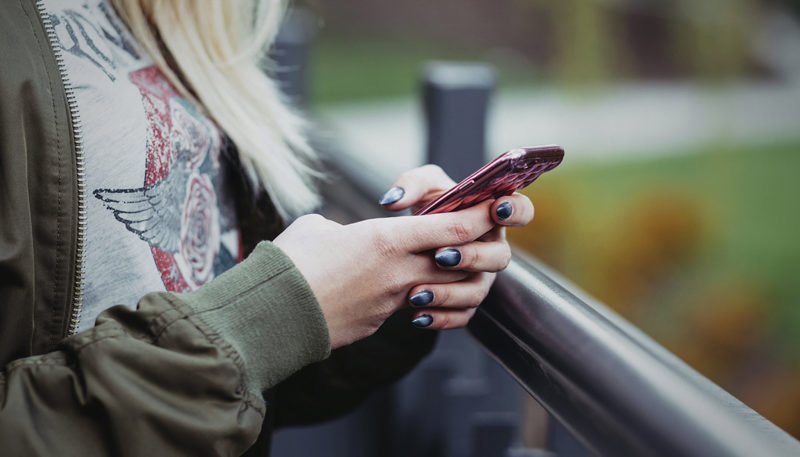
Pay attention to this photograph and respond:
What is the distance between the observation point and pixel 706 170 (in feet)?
29.2

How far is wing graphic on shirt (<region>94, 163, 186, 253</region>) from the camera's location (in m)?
0.91

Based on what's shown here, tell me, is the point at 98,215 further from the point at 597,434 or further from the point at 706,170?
the point at 706,170

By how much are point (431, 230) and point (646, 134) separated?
9552 millimetres

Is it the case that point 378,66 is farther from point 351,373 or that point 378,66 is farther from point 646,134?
point 351,373

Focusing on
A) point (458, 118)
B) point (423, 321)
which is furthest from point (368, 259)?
point (458, 118)

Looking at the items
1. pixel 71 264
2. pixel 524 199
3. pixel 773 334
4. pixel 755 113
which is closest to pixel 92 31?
pixel 71 264

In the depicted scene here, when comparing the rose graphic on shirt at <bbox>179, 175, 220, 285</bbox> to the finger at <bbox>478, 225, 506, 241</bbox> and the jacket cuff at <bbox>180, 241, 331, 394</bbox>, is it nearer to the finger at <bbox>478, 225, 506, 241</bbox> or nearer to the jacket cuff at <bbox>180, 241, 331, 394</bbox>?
the jacket cuff at <bbox>180, 241, 331, 394</bbox>

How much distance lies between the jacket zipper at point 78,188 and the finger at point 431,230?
1.07 ft

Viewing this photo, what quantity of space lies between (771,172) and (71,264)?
9.92m

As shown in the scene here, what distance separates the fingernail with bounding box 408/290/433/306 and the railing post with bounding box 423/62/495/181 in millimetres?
987

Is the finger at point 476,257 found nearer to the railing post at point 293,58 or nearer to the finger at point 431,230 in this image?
the finger at point 431,230

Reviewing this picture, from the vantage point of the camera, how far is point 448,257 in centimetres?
83

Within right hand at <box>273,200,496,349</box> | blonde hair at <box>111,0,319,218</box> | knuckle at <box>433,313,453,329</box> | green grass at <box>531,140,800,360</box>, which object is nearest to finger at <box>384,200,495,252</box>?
right hand at <box>273,200,496,349</box>

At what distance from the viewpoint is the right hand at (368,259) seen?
80 cm
